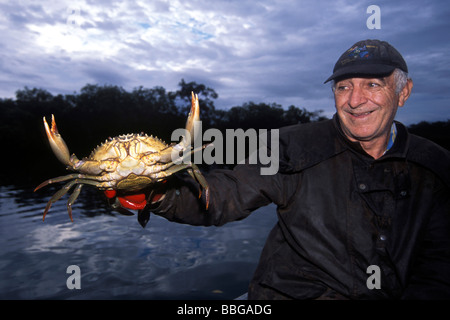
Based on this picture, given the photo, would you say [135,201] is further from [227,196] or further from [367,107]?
[367,107]

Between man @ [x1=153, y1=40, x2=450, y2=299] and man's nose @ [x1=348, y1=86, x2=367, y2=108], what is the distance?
1cm

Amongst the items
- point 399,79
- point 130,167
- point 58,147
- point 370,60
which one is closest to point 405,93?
point 399,79

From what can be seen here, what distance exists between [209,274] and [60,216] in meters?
8.79

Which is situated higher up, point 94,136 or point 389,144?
point 94,136

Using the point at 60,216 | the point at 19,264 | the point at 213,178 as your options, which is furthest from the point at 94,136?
the point at 213,178

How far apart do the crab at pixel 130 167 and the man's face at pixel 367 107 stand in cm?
163

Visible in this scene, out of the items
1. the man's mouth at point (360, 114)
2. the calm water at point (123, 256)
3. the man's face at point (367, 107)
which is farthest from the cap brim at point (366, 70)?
the calm water at point (123, 256)

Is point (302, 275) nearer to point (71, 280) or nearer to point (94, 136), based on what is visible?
point (71, 280)

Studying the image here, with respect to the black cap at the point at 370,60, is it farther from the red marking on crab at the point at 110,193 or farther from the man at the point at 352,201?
the red marking on crab at the point at 110,193

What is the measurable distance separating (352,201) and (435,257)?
113 centimetres

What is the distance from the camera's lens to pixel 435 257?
10.2 feet

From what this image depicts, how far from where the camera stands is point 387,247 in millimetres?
2828

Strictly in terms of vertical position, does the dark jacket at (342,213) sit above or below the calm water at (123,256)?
above

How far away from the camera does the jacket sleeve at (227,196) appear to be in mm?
3078
